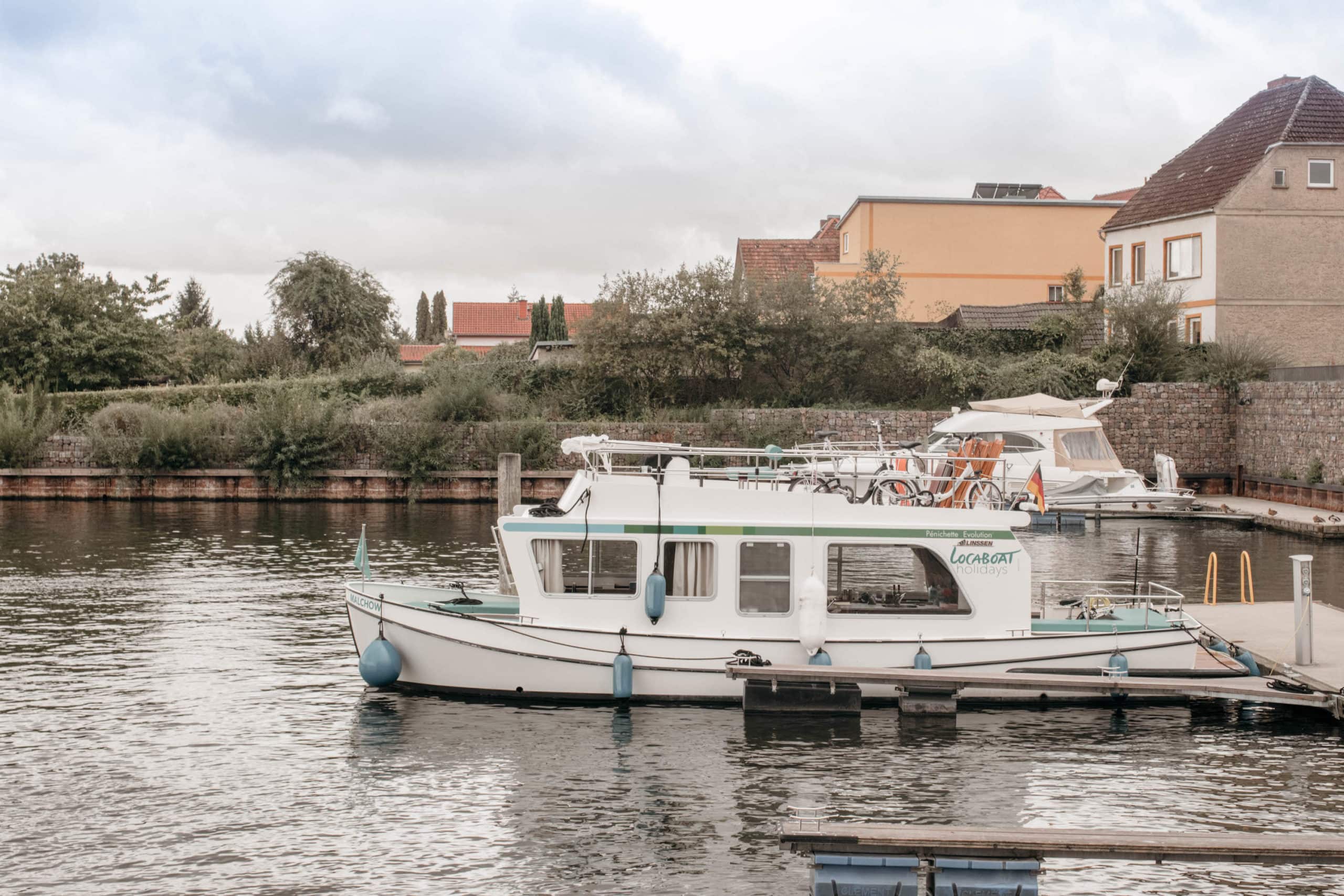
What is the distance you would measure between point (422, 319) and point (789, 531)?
12416 centimetres

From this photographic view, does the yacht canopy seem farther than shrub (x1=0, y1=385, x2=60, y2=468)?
No

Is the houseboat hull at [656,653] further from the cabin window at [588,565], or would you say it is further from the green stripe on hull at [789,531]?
the green stripe on hull at [789,531]

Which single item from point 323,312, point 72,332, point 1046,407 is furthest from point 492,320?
point 1046,407

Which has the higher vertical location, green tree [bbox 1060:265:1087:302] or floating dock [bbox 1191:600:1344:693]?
green tree [bbox 1060:265:1087:302]

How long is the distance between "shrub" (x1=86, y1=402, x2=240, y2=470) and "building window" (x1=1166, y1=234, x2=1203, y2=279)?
3195cm

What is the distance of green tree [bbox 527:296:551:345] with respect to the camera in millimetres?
77062

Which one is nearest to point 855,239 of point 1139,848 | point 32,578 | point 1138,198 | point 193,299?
point 1138,198

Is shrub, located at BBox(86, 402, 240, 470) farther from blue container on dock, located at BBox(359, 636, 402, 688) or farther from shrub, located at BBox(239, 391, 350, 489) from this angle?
blue container on dock, located at BBox(359, 636, 402, 688)

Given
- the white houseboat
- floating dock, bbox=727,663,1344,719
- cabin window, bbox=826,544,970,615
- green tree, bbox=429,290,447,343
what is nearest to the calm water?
floating dock, bbox=727,663,1344,719

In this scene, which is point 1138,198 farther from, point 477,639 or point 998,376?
point 477,639

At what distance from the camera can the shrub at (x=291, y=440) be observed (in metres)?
40.8

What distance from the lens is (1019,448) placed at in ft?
114

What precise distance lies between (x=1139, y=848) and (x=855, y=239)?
4830cm

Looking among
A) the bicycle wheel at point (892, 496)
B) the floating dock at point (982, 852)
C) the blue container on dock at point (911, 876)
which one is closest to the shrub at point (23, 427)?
the bicycle wheel at point (892, 496)
